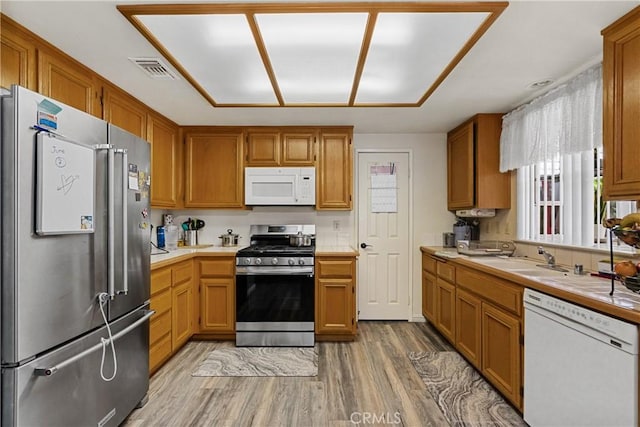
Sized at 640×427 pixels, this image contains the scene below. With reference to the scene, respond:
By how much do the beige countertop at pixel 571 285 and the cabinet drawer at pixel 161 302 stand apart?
2.49 m

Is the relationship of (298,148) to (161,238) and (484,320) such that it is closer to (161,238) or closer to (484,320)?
(161,238)

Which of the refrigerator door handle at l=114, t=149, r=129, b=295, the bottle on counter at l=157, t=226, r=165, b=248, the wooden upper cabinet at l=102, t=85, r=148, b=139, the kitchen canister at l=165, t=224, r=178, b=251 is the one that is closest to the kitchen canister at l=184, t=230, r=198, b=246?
the kitchen canister at l=165, t=224, r=178, b=251

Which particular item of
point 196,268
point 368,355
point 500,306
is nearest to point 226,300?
point 196,268

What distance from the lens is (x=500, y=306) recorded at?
2.31 m

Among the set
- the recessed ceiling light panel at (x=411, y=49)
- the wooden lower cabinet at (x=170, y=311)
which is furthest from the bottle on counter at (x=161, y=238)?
the recessed ceiling light panel at (x=411, y=49)

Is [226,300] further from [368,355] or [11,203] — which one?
[11,203]

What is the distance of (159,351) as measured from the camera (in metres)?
2.70

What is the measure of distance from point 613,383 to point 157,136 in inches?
146

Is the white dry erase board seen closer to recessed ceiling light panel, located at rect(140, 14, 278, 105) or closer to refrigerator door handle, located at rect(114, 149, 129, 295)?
refrigerator door handle, located at rect(114, 149, 129, 295)

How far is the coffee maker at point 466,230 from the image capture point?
3.84 m

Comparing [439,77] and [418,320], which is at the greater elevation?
[439,77]

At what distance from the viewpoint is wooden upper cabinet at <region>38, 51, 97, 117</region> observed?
1.95 m

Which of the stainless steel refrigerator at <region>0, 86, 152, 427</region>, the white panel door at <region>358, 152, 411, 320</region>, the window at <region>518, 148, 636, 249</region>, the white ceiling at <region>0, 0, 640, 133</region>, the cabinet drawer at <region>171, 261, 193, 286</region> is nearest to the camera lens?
the stainless steel refrigerator at <region>0, 86, 152, 427</region>

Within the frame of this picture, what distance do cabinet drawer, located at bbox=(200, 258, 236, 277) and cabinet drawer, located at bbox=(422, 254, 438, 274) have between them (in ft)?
6.90
